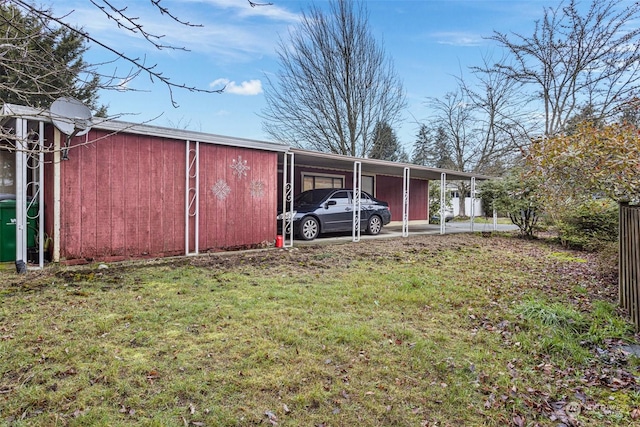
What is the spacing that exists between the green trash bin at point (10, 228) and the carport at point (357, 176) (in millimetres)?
4583

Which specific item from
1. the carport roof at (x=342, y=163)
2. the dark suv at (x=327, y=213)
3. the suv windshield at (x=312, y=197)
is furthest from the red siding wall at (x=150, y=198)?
the suv windshield at (x=312, y=197)

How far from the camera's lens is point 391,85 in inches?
762

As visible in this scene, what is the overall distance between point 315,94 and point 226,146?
1227 centimetres

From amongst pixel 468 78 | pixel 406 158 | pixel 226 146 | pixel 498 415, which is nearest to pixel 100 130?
pixel 226 146

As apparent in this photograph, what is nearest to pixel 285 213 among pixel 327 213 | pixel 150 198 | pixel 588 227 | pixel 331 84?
pixel 327 213

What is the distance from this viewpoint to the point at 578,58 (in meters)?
12.7

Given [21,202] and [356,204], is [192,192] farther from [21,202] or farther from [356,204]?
[356,204]

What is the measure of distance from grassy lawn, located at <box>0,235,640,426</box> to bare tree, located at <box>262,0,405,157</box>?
1452 centimetres

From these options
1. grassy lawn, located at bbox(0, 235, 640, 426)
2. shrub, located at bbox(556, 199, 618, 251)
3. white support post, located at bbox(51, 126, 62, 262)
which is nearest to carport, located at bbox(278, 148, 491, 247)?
shrub, located at bbox(556, 199, 618, 251)

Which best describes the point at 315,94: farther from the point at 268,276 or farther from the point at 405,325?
the point at 405,325

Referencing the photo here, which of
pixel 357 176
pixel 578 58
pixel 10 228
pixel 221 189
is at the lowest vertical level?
pixel 10 228

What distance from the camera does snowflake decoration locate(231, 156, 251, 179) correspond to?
7.43 metres

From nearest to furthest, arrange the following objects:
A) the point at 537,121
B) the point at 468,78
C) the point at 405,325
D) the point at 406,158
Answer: the point at 405,325, the point at 537,121, the point at 468,78, the point at 406,158

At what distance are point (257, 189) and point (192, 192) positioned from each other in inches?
57.4
